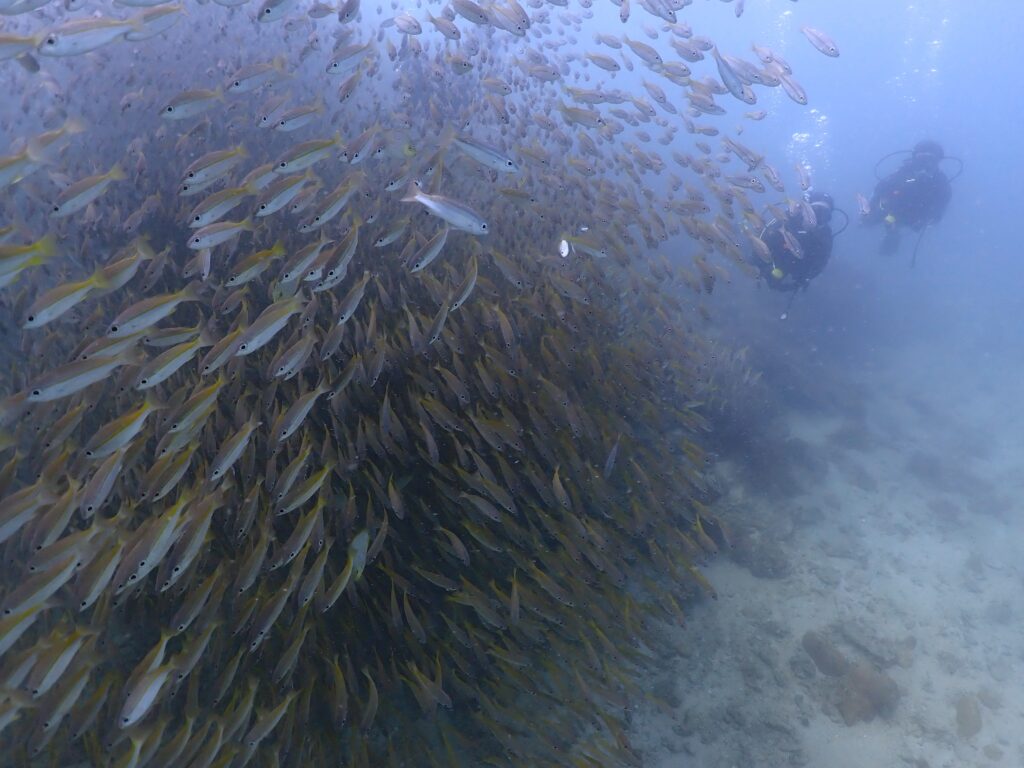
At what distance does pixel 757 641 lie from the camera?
6500 mm

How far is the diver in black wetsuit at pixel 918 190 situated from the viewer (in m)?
16.4

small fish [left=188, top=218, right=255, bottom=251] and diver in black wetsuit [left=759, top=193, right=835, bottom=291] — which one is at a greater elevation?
small fish [left=188, top=218, right=255, bottom=251]

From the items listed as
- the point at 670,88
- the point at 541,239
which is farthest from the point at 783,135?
the point at 541,239

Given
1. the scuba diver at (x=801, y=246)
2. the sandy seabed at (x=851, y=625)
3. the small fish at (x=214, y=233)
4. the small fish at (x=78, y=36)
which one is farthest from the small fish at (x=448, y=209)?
the scuba diver at (x=801, y=246)

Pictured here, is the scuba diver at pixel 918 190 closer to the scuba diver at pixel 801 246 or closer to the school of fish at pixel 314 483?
the scuba diver at pixel 801 246

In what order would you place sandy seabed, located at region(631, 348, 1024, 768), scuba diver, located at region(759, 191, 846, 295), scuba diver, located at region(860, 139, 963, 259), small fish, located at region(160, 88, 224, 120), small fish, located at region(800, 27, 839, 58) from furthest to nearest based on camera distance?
scuba diver, located at region(860, 139, 963, 259) < scuba diver, located at region(759, 191, 846, 295) < small fish, located at region(800, 27, 839, 58) < sandy seabed, located at region(631, 348, 1024, 768) < small fish, located at region(160, 88, 224, 120)

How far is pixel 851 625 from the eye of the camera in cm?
724

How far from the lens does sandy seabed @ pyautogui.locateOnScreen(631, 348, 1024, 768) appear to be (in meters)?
5.74

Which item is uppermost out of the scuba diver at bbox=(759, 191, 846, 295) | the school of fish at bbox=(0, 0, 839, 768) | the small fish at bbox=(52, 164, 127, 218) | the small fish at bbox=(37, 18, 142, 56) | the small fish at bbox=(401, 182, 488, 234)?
the small fish at bbox=(37, 18, 142, 56)

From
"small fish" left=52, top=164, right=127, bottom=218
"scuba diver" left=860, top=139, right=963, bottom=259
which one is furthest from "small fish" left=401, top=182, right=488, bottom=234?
"scuba diver" left=860, top=139, right=963, bottom=259

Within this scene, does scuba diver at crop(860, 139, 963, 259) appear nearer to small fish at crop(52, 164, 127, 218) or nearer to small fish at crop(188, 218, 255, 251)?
small fish at crop(188, 218, 255, 251)

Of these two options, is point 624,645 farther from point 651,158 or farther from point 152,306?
point 651,158

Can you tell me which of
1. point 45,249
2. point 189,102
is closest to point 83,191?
point 45,249

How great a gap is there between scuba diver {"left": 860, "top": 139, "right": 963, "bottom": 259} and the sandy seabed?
830 cm
